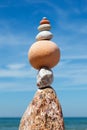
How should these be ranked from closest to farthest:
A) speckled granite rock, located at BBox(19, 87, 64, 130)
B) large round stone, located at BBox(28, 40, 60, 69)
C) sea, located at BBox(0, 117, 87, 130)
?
speckled granite rock, located at BBox(19, 87, 64, 130)
large round stone, located at BBox(28, 40, 60, 69)
sea, located at BBox(0, 117, 87, 130)

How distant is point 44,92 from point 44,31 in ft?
6.04

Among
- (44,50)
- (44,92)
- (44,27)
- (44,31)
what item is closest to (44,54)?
(44,50)

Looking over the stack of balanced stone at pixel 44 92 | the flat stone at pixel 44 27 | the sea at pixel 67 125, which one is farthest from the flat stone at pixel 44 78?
the sea at pixel 67 125

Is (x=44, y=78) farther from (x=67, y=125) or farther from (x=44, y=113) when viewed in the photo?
(x=67, y=125)

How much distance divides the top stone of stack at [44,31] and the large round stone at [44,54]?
0.22m

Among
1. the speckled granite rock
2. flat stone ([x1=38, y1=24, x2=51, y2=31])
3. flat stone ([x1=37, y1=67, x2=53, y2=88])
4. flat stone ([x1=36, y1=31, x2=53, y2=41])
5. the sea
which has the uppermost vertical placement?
the sea

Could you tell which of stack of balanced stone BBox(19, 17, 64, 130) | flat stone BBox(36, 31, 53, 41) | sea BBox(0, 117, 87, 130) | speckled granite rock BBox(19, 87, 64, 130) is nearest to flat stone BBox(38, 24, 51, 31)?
stack of balanced stone BBox(19, 17, 64, 130)

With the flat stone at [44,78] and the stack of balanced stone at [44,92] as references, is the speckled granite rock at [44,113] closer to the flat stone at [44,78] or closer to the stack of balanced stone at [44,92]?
the stack of balanced stone at [44,92]

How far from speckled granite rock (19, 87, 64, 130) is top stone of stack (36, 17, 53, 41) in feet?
5.02

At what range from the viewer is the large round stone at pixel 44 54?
11.6 metres

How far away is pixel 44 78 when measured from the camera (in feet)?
38.6

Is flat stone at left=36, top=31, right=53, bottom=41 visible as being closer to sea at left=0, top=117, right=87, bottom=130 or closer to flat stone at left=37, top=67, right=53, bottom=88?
flat stone at left=37, top=67, right=53, bottom=88

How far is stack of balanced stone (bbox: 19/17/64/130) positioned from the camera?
11.4 metres

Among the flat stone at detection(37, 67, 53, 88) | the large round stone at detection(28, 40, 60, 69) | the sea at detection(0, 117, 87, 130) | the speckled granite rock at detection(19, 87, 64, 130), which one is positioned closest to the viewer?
the speckled granite rock at detection(19, 87, 64, 130)
